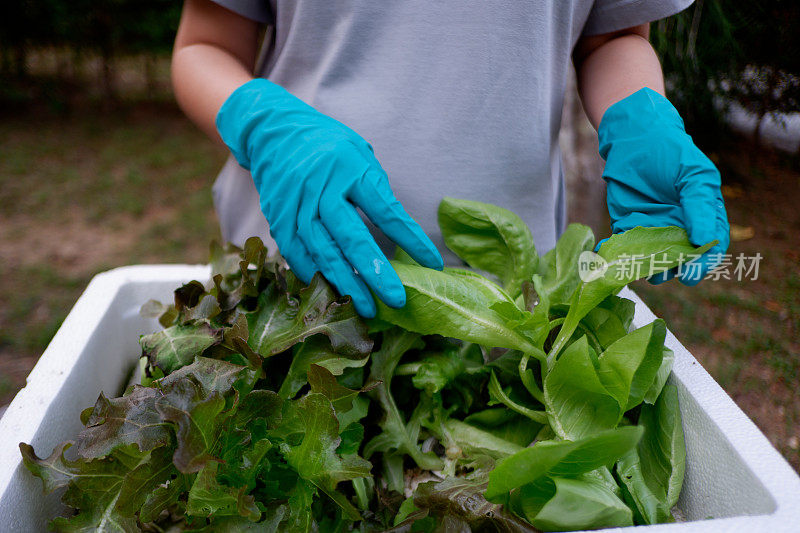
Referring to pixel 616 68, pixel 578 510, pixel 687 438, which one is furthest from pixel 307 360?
pixel 616 68

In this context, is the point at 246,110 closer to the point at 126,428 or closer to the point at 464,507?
the point at 126,428

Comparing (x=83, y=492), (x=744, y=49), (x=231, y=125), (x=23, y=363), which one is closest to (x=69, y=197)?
(x=23, y=363)

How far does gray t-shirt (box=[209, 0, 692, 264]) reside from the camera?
993mm

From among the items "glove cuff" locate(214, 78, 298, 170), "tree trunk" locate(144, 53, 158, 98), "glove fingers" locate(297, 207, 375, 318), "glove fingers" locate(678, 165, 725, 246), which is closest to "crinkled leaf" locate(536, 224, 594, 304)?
"glove fingers" locate(678, 165, 725, 246)

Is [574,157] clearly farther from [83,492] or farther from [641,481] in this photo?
[83,492]

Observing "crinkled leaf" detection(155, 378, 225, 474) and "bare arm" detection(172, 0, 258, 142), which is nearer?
"crinkled leaf" detection(155, 378, 225, 474)

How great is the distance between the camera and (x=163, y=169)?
160 inches

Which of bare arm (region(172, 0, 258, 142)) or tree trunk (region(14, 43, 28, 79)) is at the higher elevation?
bare arm (region(172, 0, 258, 142))

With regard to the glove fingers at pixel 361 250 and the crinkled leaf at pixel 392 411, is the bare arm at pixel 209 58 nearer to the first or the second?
the glove fingers at pixel 361 250

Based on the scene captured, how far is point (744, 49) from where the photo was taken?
0.92 m

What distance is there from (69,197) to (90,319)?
3083 mm

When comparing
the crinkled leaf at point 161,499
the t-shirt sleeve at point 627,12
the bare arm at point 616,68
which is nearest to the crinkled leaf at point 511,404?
the crinkled leaf at point 161,499

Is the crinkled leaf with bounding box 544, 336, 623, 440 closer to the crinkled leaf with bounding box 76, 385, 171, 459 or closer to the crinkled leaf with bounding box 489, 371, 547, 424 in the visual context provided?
the crinkled leaf with bounding box 489, 371, 547, 424

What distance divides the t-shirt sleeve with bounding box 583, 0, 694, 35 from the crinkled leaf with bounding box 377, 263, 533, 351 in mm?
620
